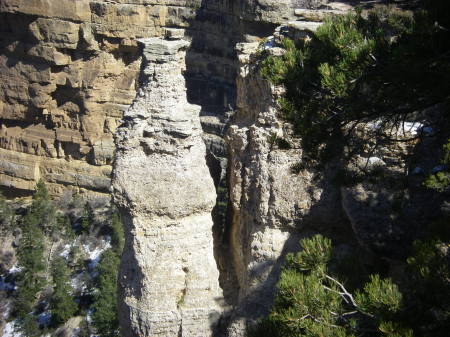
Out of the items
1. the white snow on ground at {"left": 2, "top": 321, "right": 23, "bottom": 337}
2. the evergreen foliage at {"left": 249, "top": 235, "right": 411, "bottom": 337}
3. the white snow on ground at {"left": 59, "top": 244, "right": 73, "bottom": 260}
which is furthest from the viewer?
the white snow on ground at {"left": 59, "top": 244, "right": 73, "bottom": 260}

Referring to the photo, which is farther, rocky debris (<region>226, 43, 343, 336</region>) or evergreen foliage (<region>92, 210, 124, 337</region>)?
evergreen foliage (<region>92, 210, 124, 337</region>)

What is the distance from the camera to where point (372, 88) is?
4367 millimetres

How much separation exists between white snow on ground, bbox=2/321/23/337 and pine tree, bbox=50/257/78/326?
36.4 inches

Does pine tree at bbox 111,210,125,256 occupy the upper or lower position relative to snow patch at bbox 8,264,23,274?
upper

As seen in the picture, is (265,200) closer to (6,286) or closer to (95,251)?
(95,251)

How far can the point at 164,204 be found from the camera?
6.25m

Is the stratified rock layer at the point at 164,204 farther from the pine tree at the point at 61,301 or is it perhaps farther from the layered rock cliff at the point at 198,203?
the pine tree at the point at 61,301

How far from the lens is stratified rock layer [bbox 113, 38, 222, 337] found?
20.5 ft

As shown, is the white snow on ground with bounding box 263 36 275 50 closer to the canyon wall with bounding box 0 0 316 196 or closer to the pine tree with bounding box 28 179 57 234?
the canyon wall with bounding box 0 0 316 196

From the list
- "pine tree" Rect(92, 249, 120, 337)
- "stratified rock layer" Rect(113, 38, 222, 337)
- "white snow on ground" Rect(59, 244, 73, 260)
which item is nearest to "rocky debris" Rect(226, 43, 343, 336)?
"stratified rock layer" Rect(113, 38, 222, 337)

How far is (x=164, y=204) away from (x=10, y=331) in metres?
9.77

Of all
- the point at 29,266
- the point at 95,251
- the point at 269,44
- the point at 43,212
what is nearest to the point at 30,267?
the point at 29,266

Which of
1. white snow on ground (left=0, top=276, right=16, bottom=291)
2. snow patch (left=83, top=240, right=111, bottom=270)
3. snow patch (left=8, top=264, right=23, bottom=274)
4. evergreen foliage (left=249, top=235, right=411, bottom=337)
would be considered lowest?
evergreen foliage (left=249, top=235, right=411, bottom=337)

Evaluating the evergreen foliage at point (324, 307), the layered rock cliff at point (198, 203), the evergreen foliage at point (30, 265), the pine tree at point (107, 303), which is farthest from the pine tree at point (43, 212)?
the evergreen foliage at point (324, 307)
